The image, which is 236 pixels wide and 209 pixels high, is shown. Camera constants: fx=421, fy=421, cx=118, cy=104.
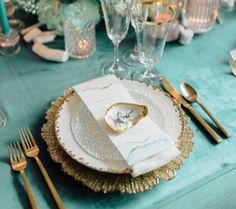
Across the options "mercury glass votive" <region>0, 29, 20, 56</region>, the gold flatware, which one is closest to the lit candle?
"mercury glass votive" <region>0, 29, 20, 56</region>

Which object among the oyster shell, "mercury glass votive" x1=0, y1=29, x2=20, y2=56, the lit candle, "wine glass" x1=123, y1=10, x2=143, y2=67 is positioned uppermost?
the lit candle

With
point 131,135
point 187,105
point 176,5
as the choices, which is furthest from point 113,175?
point 176,5

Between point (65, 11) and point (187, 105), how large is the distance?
14.0 inches

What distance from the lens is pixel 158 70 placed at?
0.91m

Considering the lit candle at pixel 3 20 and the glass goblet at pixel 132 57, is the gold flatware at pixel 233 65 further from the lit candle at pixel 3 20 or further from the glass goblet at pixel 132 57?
the lit candle at pixel 3 20

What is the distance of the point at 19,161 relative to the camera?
683 millimetres

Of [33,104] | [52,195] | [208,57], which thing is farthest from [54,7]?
[52,195]

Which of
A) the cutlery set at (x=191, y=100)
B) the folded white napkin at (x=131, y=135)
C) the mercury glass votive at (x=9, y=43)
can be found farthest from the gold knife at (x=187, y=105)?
the mercury glass votive at (x=9, y=43)

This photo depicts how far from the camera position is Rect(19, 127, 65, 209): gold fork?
0.63 meters

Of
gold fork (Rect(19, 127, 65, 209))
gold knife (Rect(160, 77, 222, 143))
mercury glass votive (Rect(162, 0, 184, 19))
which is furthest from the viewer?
mercury glass votive (Rect(162, 0, 184, 19))

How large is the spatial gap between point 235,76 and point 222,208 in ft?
0.95

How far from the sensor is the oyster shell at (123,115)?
0.68 metres

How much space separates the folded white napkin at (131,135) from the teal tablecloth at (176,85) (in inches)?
2.3

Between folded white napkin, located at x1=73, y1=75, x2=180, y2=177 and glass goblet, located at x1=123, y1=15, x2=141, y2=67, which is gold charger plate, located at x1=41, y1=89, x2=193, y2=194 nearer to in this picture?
folded white napkin, located at x1=73, y1=75, x2=180, y2=177
